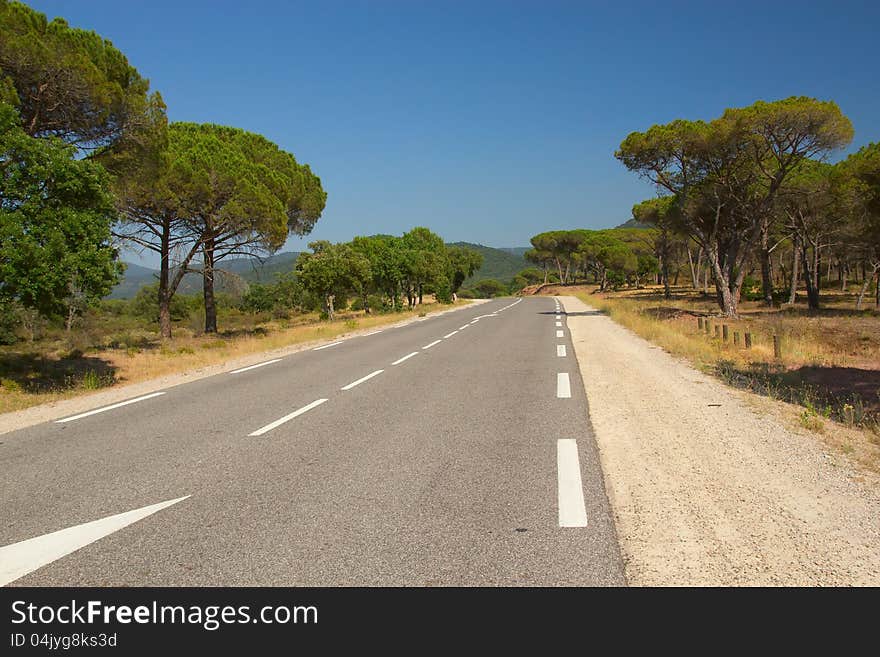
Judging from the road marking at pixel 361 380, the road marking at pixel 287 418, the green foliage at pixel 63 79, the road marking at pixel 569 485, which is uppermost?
the green foliage at pixel 63 79

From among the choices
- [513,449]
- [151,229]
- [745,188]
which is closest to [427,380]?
[513,449]

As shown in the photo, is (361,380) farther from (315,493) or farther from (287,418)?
(315,493)

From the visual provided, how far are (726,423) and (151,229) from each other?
22075 millimetres

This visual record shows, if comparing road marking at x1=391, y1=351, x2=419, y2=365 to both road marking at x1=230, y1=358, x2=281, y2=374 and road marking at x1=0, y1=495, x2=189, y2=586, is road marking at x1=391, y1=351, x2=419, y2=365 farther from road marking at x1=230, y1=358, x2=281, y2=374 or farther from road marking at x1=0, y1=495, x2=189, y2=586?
road marking at x1=0, y1=495, x2=189, y2=586

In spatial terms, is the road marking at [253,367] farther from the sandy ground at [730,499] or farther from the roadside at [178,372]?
the sandy ground at [730,499]

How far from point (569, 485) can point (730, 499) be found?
1197 millimetres

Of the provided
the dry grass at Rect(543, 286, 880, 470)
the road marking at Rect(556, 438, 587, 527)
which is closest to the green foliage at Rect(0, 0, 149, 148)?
the road marking at Rect(556, 438, 587, 527)

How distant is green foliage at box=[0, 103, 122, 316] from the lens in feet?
32.4

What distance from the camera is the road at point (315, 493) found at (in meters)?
3.30

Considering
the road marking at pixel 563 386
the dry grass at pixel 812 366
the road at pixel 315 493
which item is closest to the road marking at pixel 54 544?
the road at pixel 315 493

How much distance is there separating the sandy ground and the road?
0.27m

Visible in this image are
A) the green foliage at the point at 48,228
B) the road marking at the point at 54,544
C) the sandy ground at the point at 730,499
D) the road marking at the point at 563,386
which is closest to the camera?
the sandy ground at the point at 730,499

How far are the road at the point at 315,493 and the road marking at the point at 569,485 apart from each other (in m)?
0.02
